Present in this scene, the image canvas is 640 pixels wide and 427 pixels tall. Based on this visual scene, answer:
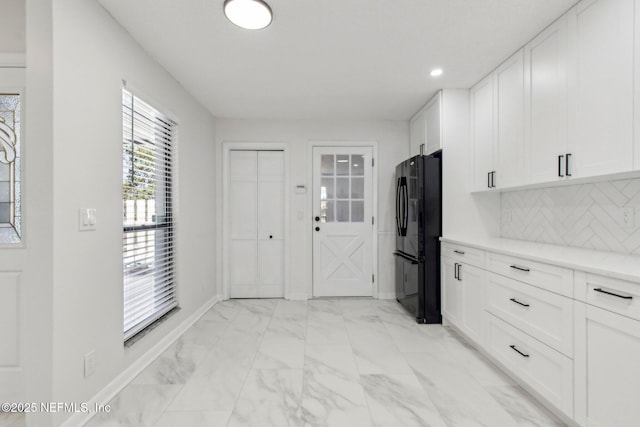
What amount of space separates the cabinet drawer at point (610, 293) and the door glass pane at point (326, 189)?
2972 millimetres

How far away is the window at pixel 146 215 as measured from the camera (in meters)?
2.23

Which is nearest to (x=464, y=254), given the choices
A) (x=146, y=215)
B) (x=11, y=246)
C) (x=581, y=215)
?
(x=581, y=215)

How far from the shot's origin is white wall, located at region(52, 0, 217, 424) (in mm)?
1556

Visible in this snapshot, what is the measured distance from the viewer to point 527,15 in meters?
1.97

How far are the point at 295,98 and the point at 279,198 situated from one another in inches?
54.4

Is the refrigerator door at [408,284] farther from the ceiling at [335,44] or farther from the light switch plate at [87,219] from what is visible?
the light switch plate at [87,219]

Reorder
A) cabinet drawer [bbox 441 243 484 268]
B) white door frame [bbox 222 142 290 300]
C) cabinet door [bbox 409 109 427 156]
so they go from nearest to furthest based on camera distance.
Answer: cabinet drawer [bbox 441 243 484 268]
cabinet door [bbox 409 109 427 156]
white door frame [bbox 222 142 290 300]

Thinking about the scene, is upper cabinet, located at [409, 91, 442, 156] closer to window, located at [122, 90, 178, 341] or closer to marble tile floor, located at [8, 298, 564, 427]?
marble tile floor, located at [8, 298, 564, 427]

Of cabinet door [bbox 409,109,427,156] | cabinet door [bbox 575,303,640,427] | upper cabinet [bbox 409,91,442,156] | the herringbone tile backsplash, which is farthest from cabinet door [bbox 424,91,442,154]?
cabinet door [bbox 575,303,640,427]

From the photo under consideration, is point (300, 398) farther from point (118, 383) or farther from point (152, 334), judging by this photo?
point (152, 334)

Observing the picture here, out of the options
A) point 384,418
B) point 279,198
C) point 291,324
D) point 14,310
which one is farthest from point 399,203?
point 14,310

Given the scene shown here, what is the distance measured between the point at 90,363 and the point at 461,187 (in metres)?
3.32

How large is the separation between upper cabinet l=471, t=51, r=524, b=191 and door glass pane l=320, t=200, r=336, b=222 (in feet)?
6.00

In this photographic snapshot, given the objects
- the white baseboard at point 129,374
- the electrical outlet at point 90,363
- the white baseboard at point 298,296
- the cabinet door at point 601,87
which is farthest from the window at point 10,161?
the cabinet door at point 601,87
